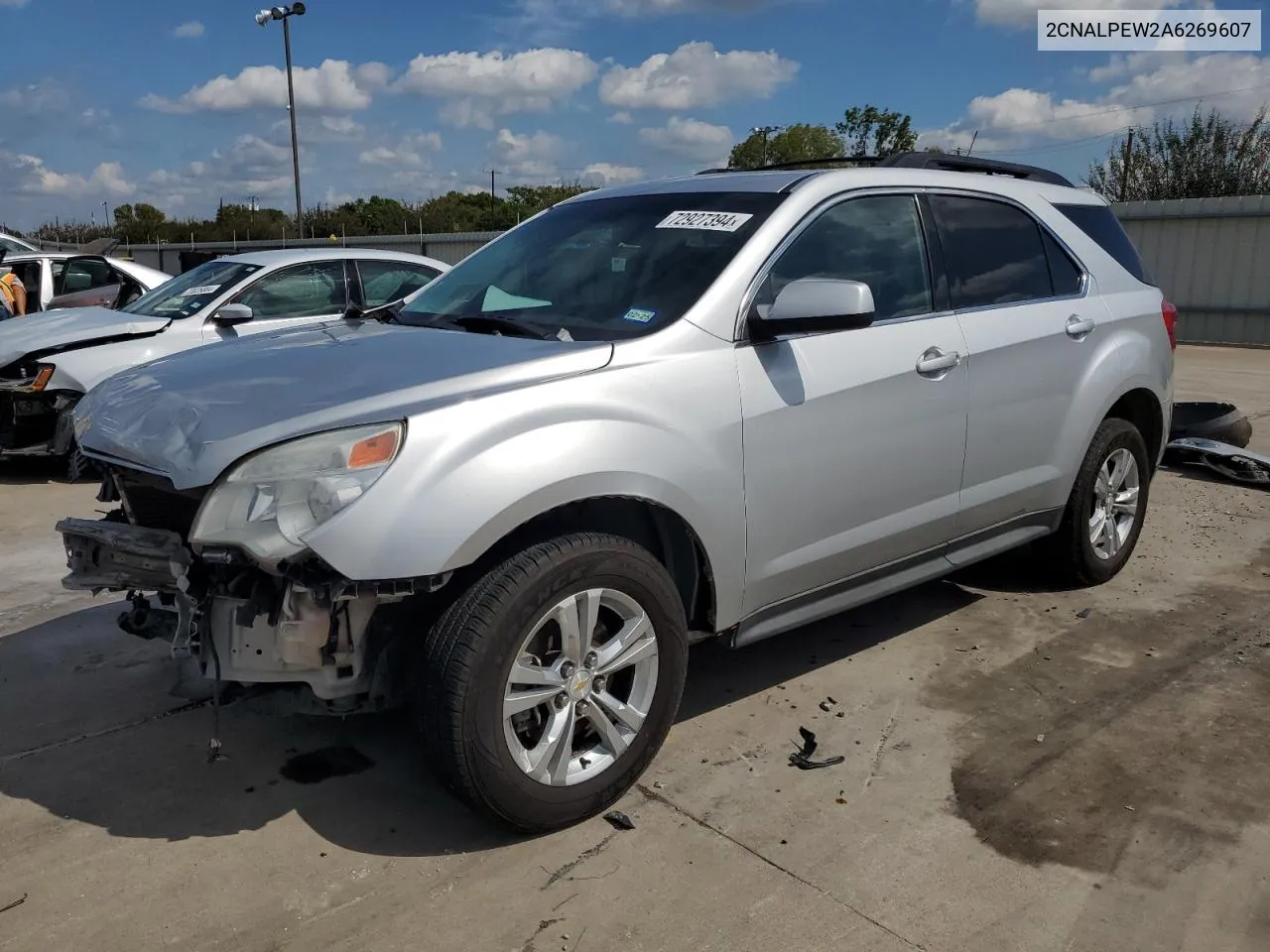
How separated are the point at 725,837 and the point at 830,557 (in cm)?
105

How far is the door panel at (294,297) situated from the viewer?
7789mm

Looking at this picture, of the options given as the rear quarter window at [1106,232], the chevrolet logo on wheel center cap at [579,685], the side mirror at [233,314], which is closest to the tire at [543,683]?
the chevrolet logo on wheel center cap at [579,685]

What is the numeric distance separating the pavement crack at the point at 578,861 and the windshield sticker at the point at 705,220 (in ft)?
6.48

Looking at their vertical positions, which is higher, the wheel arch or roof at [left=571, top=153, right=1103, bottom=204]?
roof at [left=571, top=153, right=1103, bottom=204]

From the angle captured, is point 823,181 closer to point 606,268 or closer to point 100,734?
point 606,268

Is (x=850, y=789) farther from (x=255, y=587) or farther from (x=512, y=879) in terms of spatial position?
(x=255, y=587)

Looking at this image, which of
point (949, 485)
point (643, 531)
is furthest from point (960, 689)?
point (643, 531)

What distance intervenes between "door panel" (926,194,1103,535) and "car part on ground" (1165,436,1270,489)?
3504 millimetres

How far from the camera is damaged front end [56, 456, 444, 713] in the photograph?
262 centimetres

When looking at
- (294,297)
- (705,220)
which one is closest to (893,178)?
(705,220)

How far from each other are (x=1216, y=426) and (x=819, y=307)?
19.7 ft

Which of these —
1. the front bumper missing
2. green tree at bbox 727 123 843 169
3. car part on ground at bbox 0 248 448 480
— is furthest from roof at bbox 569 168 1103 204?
green tree at bbox 727 123 843 169

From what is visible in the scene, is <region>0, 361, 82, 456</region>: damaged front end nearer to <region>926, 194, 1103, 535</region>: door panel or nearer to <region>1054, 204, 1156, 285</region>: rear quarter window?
<region>926, 194, 1103, 535</region>: door panel

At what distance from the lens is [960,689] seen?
401 cm
